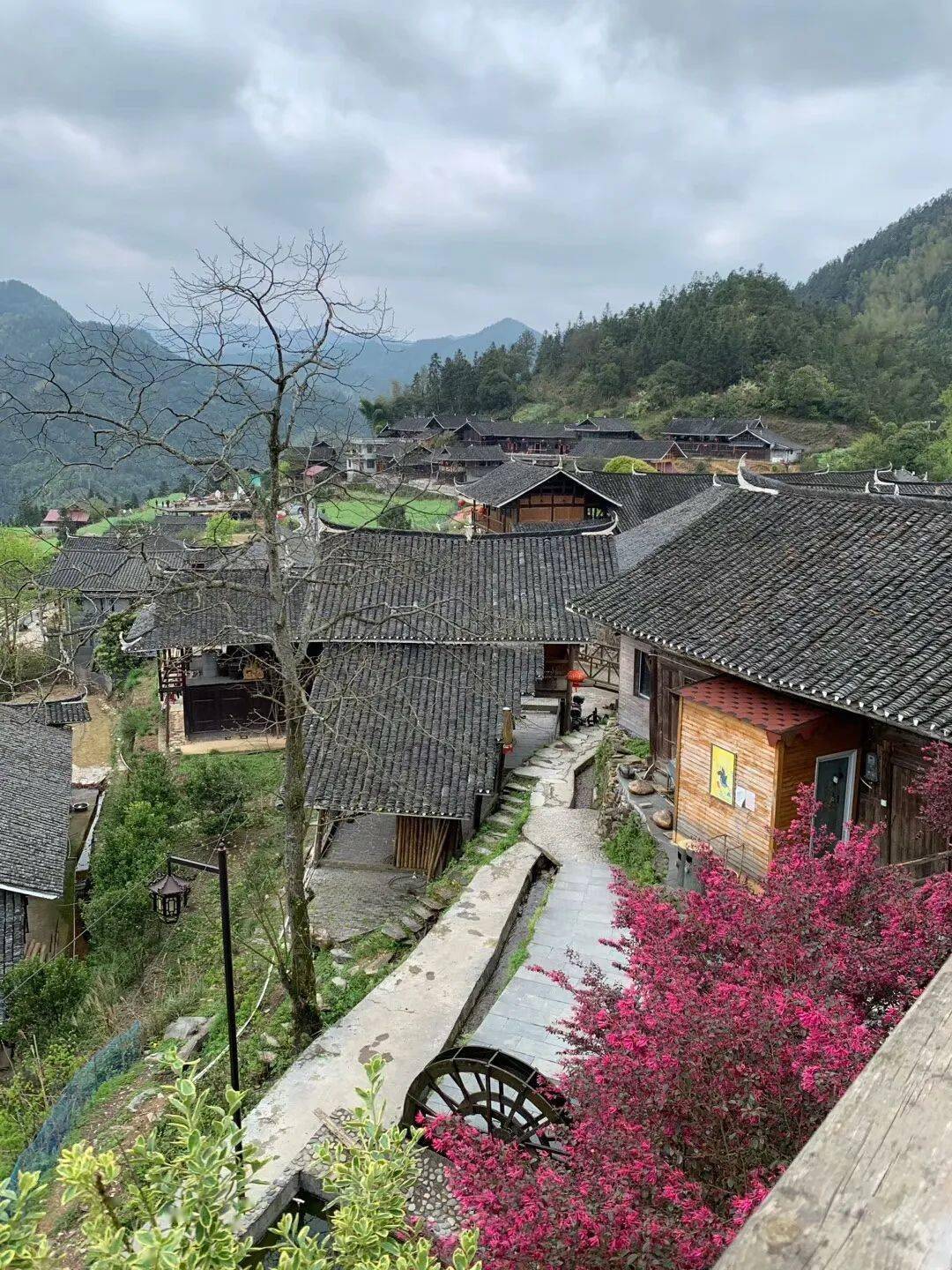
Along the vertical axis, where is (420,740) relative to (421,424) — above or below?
below

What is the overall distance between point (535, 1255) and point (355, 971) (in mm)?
7931

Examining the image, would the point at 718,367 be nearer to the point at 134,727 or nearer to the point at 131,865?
the point at 134,727

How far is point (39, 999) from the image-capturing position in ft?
39.2

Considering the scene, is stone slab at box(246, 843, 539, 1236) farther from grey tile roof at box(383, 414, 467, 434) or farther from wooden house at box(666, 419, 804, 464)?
grey tile roof at box(383, 414, 467, 434)

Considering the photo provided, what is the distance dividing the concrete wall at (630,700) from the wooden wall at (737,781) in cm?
313

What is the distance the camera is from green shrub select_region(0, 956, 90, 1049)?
466 inches

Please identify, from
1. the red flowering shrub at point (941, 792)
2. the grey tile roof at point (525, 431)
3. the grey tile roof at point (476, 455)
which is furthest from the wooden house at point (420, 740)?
the grey tile roof at point (525, 431)

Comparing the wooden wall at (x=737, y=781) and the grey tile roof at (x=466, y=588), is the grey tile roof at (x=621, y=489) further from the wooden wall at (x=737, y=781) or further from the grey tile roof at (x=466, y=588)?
the wooden wall at (x=737, y=781)

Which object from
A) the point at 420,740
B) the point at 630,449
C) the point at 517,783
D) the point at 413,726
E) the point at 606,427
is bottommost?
the point at 517,783

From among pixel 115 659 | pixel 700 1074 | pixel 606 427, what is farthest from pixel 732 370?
pixel 700 1074

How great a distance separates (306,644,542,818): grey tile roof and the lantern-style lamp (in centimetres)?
270

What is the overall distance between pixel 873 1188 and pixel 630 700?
44.4 feet

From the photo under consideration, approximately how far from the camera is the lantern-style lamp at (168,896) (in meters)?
13.5

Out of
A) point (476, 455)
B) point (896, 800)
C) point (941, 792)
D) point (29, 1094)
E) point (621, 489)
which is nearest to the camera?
point (941, 792)
